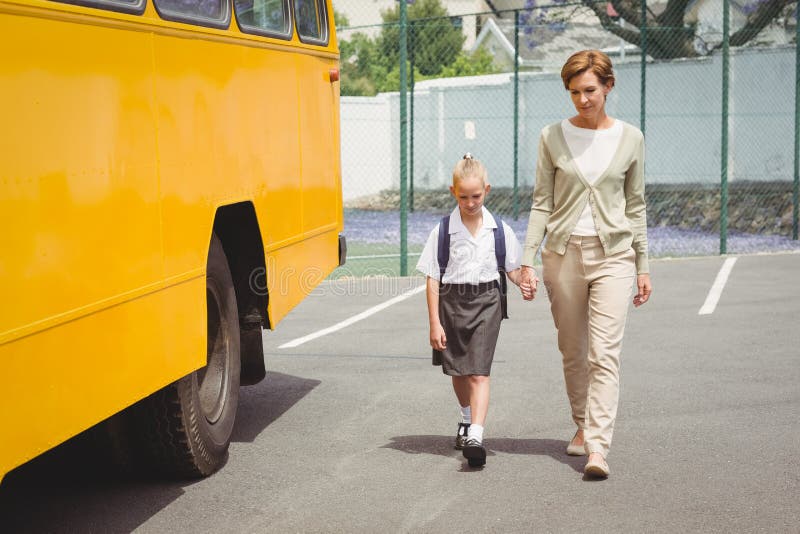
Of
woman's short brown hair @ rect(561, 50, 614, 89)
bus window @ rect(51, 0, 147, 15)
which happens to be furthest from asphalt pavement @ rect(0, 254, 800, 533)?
bus window @ rect(51, 0, 147, 15)

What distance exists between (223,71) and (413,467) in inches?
80.5

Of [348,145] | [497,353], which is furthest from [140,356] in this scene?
[348,145]

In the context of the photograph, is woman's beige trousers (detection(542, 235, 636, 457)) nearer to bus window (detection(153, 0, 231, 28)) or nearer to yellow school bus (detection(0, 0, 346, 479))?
yellow school bus (detection(0, 0, 346, 479))

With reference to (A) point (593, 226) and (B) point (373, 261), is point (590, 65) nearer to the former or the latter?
(A) point (593, 226)

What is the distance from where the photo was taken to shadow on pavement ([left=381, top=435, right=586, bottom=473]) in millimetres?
6324

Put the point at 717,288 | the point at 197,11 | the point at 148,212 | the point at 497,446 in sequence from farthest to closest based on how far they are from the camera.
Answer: the point at 717,288 < the point at 497,446 < the point at 197,11 < the point at 148,212

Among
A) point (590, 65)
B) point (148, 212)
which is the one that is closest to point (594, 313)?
point (590, 65)

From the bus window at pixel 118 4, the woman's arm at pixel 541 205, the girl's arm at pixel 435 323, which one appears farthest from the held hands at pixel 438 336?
the bus window at pixel 118 4

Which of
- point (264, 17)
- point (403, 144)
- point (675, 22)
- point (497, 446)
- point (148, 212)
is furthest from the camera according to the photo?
point (675, 22)

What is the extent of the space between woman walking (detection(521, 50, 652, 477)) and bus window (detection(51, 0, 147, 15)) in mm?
1998

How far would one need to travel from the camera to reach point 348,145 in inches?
1035

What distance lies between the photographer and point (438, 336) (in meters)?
6.10

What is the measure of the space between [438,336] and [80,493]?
1778 mm

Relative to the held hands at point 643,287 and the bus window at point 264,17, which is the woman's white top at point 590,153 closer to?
the held hands at point 643,287
